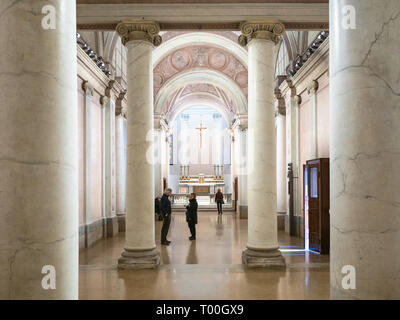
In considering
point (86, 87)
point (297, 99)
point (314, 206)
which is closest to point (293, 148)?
point (297, 99)

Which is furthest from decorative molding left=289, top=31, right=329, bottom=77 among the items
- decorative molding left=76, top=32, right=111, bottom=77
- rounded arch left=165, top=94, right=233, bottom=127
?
rounded arch left=165, top=94, right=233, bottom=127

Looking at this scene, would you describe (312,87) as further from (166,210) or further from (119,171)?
(119,171)

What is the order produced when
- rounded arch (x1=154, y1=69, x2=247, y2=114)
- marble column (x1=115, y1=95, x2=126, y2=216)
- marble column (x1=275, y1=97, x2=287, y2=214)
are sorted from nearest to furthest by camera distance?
marble column (x1=275, y1=97, x2=287, y2=214) < marble column (x1=115, y1=95, x2=126, y2=216) < rounded arch (x1=154, y1=69, x2=247, y2=114)

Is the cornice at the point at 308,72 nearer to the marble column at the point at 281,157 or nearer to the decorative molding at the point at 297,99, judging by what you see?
the decorative molding at the point at 297,99

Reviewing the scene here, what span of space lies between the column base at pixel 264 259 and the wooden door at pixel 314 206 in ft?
7.26

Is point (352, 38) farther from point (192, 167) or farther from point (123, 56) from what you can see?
point (192, 167)

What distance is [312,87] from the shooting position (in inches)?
382

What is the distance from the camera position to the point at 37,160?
6.72 ft

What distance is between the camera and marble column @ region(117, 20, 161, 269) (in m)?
6.61

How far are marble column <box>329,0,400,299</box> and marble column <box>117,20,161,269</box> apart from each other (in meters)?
4.86

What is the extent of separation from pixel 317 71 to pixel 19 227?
30.1 feet

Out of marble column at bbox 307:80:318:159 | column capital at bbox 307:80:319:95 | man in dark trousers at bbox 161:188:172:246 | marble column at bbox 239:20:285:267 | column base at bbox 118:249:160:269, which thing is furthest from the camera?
marble column at bbox 307:80:318:159

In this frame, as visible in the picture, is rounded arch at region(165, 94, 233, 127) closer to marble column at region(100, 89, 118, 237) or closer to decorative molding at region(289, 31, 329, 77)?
marble column at region(100, 89, 118, 237)
